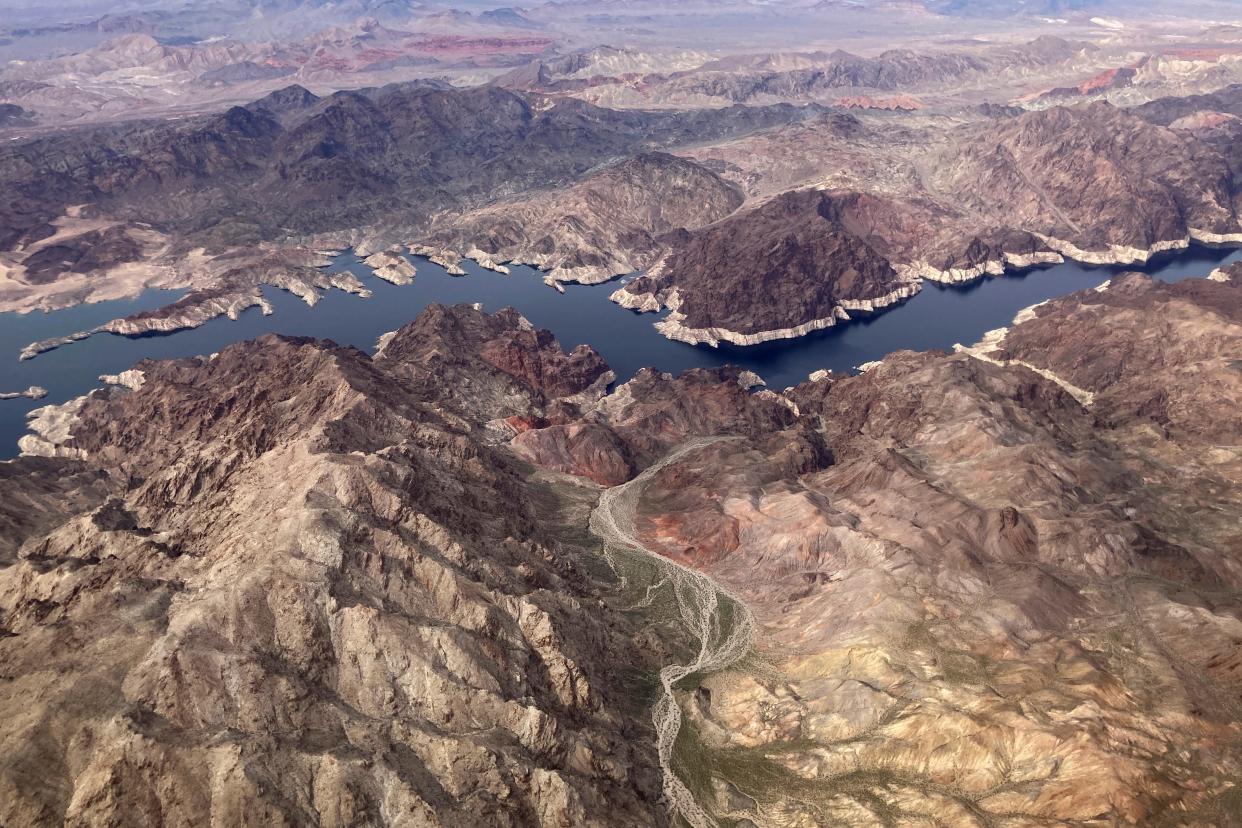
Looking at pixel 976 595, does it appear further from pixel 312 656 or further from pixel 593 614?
pixel 312 656

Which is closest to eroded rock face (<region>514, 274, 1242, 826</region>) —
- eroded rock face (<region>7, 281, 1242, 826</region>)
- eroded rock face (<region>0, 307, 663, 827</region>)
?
eroded rock face (<region>7, 281, 1242, 826</region>)

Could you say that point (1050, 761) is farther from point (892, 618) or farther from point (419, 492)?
point (419, 492)

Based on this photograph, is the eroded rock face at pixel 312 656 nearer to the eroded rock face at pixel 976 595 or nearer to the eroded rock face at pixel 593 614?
the eroded rock face at pixel 593 614

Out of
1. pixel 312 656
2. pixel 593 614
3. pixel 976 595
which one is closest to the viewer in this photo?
pixel 312 656

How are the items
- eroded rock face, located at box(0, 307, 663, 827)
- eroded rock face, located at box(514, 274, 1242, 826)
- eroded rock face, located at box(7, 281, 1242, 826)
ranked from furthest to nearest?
1. eroded rock face, located at box(514, 274, 1242, 826)
2. eroded rock face, located at box(7, 281, 1242, 826)
3. eroded rock face, located at box(0, 307, 663, 827)

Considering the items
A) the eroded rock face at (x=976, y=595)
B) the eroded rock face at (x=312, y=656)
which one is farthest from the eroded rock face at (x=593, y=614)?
the eroded rock face at (x=976, y=595)

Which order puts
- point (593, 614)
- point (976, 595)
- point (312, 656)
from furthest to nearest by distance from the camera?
point (976, 595) < point (593, 614) < point (312, 656)

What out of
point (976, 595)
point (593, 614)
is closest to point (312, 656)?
point (593, 614)

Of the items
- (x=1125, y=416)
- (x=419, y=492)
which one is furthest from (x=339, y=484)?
(x=1125, y=416)

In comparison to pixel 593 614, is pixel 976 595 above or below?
above

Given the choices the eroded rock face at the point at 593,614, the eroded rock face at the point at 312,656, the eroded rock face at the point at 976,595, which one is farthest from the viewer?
the eroded rock face at the point at 976,595

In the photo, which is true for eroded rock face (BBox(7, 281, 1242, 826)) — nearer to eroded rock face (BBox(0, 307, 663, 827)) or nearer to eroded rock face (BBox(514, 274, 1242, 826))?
eroded rock face (BBox(0, 307, 663, 827))
